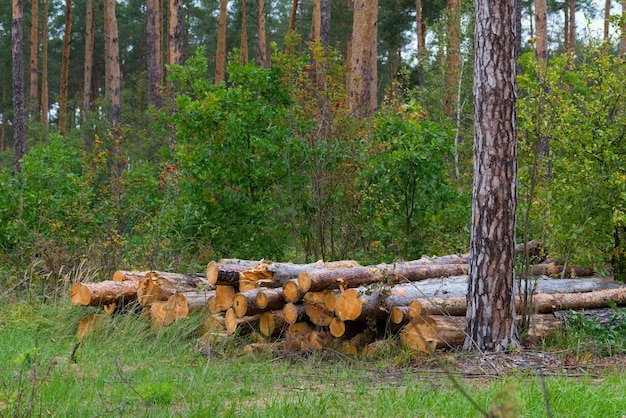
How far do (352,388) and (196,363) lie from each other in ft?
5.36

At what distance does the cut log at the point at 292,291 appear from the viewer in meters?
6.77

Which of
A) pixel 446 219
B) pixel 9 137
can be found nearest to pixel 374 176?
pixel 446 219

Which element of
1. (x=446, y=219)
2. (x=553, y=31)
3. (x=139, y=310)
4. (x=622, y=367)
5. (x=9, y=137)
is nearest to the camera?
(x=622, y=367)

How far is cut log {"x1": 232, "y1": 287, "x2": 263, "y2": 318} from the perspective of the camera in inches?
270

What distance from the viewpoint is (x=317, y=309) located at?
6.84 meters

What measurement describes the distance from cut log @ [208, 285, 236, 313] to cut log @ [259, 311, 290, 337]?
15.4 inches

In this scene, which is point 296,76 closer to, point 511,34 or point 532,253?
point 532,253

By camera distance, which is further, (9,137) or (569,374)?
(9,137)

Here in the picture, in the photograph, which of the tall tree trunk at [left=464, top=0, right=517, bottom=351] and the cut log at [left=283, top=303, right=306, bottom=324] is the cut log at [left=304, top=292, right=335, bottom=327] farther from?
the tall tree trunk at [left=464, top=0, right=517, bottom=351]

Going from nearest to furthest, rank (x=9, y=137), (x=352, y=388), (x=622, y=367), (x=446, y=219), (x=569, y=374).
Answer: (x=352, y=388) < (x=569, y=374) < (x=622, y=367) < (x=446, y=219) < (x=9, y=137)

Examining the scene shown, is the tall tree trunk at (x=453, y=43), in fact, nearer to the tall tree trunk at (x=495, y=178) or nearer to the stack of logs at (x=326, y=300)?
the stack of logs at (x=326, y=300)

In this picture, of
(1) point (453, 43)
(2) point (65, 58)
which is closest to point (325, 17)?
(1) point (453, 43)

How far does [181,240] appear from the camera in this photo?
9.70 metres

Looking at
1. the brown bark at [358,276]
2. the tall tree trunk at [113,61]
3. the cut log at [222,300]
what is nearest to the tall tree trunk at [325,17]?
the tall tree trunk at [113,61]
